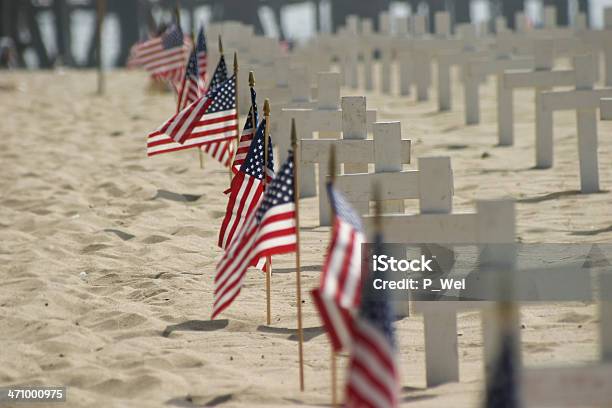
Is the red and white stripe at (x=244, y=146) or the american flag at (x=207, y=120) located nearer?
the red and white stripe at (x=244, y=146)

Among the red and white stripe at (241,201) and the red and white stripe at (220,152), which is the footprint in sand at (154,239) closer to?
the red and white stripe at (220,152)

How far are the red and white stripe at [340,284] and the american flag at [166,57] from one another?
10.1 m

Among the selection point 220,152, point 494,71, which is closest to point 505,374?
point 220,152

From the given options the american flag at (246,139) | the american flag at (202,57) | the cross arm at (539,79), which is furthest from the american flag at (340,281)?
the american flag at (202,57)

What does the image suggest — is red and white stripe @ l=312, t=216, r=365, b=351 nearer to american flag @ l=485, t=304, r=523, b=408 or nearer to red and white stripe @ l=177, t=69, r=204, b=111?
american flag @ l=485, t=304, r=523, b=408

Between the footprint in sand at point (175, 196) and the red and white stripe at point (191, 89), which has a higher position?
the red and white stripe at point (191, 89)

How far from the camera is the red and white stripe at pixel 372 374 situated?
4.14 m

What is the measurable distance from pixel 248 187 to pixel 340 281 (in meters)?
2.65

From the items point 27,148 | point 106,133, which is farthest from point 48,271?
point 106,133

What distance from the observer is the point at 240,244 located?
18.9ft

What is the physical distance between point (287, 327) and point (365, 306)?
252 cm

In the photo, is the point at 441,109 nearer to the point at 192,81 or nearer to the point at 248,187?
the point at 192,81

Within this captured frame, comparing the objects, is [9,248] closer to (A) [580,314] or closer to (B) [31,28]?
(A) [580,314]

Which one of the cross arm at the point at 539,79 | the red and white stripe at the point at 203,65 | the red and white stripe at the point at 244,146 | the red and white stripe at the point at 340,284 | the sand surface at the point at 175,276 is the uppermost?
the red and white stripe at the point at 203,65
